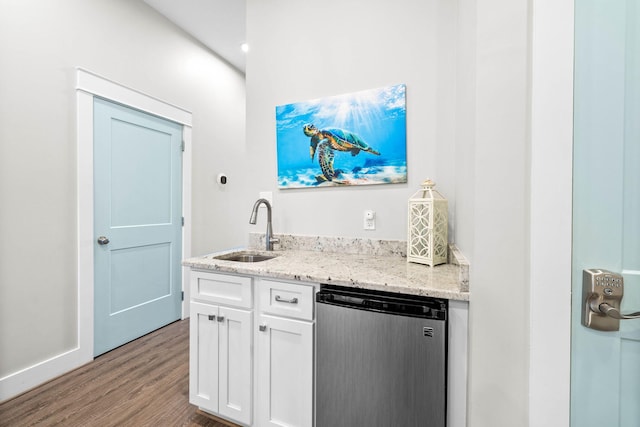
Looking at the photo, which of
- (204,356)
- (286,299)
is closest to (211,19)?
(286,299)

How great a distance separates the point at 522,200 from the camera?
2.67 feet

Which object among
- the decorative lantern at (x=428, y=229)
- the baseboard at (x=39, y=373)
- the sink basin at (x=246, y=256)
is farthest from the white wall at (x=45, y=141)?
the decorative lantern at (x=428, y=229)

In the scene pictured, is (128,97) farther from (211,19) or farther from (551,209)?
(551,209)

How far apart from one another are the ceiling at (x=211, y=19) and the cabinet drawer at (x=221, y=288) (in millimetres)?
2511

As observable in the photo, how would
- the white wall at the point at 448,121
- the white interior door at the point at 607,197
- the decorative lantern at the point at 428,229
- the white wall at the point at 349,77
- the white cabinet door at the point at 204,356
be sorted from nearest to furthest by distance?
1. the white interior door at the point at 607,197
2. the white wall at the point at 448,121
3. the decorative lantern at the point at 428,229
4. the white cabinet door at the point at 204,356
5. the white wall at the point at 349,77

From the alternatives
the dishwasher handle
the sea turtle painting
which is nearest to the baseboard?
the dishwasher handle

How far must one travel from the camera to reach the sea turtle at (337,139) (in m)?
1.74

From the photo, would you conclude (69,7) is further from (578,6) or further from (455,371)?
(455,371)

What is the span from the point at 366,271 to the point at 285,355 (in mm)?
550

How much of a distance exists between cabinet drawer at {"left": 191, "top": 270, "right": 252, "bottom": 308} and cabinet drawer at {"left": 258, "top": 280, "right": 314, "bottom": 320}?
0.09 m

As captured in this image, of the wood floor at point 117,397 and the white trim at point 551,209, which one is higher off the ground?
the white trim at point 551,209

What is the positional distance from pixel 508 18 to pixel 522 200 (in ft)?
1.81

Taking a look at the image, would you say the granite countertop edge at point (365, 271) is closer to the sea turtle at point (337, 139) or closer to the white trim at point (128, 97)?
the sea turtle at point (337, 139)

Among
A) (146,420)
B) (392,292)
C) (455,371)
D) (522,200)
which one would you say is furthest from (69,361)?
(522,200)
